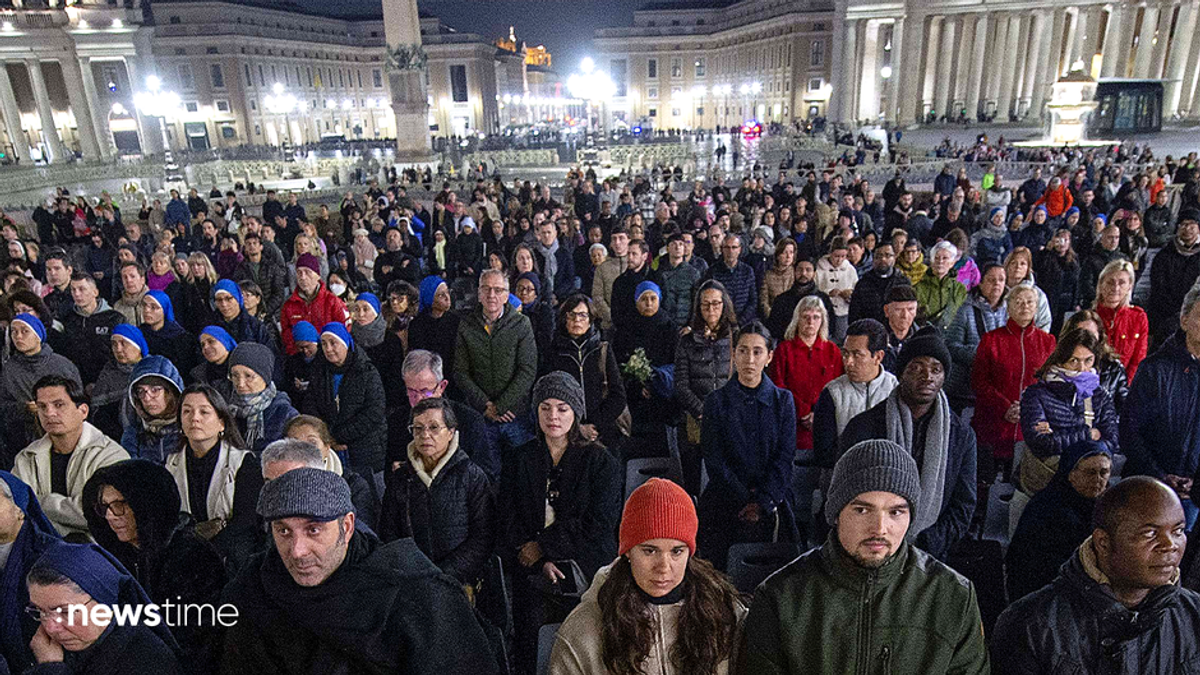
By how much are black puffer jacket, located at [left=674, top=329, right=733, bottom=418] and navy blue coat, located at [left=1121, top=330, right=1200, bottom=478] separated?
2.45 meters

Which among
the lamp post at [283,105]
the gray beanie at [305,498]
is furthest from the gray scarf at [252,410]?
the lamp post at [283,105]

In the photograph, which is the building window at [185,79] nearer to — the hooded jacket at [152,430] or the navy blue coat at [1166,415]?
the hooded jacket at [152,430]

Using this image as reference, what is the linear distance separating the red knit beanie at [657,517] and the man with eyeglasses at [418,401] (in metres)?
1.91

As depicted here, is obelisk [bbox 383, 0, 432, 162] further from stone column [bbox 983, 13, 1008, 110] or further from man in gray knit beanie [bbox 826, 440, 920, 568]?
stone column [bbox 983, 13, 1008, 110]

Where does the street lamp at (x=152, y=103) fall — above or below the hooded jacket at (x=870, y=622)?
above

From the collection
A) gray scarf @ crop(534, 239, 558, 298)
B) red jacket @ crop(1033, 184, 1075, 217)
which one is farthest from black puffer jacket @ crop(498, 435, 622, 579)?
red jacket @ crop(1033, 184, 1075, 217)

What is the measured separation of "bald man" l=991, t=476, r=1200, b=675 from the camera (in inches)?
89.6

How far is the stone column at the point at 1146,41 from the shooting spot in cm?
3969

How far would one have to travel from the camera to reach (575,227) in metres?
11.4

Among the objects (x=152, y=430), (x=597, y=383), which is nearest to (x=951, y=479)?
(x=597, y=383)

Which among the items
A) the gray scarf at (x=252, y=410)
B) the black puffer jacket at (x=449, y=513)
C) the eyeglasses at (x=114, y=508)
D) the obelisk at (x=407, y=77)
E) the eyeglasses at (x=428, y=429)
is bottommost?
the black puffer jacket at (x=449, y=513)

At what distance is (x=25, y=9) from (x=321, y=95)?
30.4 metres

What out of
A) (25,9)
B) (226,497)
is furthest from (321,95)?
(226,497)

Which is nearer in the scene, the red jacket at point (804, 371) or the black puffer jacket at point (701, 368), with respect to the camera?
the red jacket at point (804, 371)
